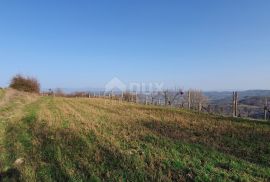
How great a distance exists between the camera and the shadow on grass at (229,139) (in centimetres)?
1016

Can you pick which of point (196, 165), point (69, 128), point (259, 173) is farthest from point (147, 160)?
point (69, 128)

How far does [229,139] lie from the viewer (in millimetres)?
12516

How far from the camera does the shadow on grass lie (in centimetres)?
1016

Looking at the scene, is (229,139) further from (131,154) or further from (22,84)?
(22,84)

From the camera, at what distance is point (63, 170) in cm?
808

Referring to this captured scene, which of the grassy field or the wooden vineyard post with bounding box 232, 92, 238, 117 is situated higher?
the wooden vineyard post with bounding box 232, 92, 238, 117

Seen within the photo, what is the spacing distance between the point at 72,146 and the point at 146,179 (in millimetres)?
4044

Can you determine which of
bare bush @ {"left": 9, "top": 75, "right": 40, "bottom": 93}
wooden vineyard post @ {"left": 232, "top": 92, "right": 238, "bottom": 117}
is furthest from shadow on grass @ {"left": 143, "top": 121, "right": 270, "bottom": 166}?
bare bush @ {"left": 9, "top": 75, "right": 40, "bottom": 93}

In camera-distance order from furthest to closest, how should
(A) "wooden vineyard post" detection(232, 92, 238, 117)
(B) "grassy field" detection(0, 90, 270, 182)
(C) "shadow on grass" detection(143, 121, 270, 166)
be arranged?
(A) "wooden vineyard post" detection(232, 92, 238, 117) < (C) "shadow on grass" detection(143, 121, 270, 166) < (B) "grassy field" detection(0, 90, 270, 182)

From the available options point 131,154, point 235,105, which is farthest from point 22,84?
point 131,154

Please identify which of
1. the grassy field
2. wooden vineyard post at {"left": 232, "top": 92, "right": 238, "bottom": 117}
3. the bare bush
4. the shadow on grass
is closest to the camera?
the grassy field

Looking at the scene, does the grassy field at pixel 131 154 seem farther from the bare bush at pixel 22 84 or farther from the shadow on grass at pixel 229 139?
the bare bush at pixel 22 84

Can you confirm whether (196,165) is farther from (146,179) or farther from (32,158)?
(32,158)

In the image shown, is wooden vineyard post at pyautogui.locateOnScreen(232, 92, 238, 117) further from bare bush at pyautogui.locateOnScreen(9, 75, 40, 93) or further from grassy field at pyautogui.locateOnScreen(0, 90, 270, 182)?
bare bush at pyautogui.locateOnScreen(9, 75, 40, 93)
